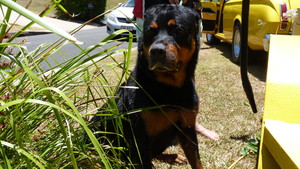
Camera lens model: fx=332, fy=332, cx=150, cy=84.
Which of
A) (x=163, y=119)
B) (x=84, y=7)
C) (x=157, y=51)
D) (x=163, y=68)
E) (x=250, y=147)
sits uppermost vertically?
(x=84, y=7)

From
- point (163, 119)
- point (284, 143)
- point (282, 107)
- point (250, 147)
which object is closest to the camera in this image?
point (284, 143)

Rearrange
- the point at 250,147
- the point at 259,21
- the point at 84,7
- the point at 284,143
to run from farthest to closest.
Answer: the point at 84,7 → the point at 259,21 → the point at 250,147 → the point at 284,143

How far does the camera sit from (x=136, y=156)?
245cm

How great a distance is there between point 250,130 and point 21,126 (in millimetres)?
2738

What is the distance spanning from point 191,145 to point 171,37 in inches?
34.7

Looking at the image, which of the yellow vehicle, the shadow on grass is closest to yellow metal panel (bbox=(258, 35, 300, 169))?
the yellow vehicle

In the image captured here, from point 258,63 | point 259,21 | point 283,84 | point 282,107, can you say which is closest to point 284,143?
point 282,107

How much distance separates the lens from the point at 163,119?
2.42 meters

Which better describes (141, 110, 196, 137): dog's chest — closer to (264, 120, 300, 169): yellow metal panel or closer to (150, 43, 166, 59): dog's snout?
(150, 43, 166, 59): dog's snout

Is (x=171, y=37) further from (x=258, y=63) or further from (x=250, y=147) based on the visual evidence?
(x=258, y=63)

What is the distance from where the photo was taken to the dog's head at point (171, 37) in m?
2.54

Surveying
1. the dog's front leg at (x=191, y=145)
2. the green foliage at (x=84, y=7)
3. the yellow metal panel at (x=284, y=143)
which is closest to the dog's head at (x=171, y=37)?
the dog's front leg at (x=191, y=145)

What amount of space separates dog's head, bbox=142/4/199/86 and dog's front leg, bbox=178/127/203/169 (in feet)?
1.42

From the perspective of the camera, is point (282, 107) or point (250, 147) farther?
point (250, 147)
